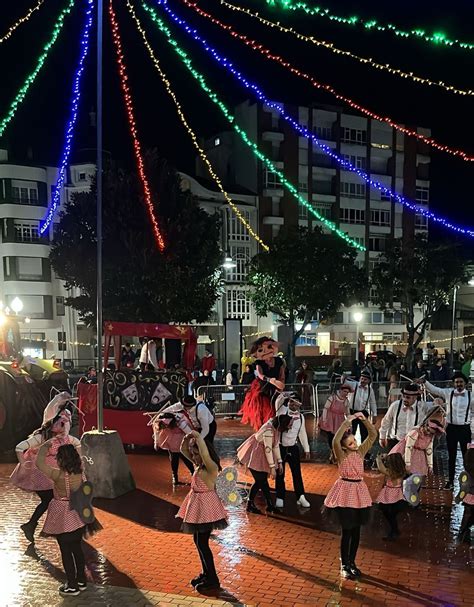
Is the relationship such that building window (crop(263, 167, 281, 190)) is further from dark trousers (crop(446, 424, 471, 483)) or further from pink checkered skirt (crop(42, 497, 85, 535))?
pink checkered skirt (crop(42, 497, 85, 535))

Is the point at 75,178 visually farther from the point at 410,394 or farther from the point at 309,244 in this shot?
the point at 410,394

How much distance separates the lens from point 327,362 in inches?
1407

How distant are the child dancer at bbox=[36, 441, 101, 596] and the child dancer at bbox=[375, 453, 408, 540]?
357 centimetres

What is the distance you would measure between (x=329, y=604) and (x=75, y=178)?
114 ft

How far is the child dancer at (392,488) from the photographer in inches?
266

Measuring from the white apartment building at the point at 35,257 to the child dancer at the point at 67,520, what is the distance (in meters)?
30.6

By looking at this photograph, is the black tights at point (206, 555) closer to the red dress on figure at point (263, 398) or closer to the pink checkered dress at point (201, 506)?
the pink checkered dress at point (201, 506)

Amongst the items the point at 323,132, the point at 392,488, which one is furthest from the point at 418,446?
the point at 323,132

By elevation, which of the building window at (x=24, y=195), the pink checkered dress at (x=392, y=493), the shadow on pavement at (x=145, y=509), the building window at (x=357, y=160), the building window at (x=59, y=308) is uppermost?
the building window at (x=357, y=160)

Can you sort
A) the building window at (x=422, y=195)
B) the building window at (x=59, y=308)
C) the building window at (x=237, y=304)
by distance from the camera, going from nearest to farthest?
the building window at (x=59, y=308) → the building window at (x=237, y=304) → the building window at (x=422, y=195)

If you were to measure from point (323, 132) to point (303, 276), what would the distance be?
21208mm

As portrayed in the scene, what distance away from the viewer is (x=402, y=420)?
8633mm

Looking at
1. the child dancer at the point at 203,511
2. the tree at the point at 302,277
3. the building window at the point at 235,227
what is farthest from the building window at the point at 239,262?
the child dancer at the point at 203,511

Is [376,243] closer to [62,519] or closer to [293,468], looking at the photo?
[293,468]
